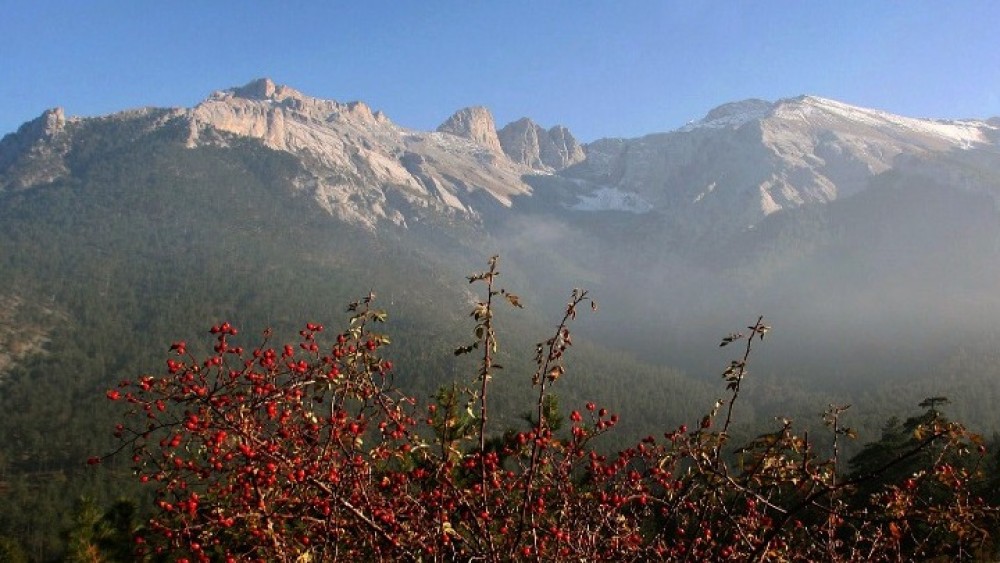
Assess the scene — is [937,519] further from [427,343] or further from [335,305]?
[335,305]

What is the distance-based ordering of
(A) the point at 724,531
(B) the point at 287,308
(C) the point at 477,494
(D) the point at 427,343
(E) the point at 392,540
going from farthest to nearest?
(B) the point at 287,308 → (D) the point at 427,343 → (A) the point at 724,531 → (C) the point at 477,494 → (E) the point at 392,540

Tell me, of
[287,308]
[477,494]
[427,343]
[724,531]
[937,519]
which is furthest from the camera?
[287,308]

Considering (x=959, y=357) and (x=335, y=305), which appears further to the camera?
(x=335, y=305)

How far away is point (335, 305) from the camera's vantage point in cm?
Result: 19038

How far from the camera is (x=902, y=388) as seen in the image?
159125 mm

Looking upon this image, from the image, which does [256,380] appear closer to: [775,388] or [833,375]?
[775,388]

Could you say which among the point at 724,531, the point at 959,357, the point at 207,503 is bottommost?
the point at 959,357

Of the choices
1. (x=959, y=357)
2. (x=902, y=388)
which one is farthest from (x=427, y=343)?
(x=959, y=357)

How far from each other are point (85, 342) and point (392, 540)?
617 ft

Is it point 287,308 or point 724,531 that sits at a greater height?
point 724,531

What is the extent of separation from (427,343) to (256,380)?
559ft

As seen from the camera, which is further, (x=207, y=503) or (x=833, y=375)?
(x=833, y=375)

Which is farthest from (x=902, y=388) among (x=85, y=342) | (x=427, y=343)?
(x=85, y=342)

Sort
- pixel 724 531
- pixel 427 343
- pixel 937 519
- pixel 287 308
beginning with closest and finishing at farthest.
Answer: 1. pixel 937 519
2. pixel 724 531
3. pixel 427 343
4. pixel 287 308
